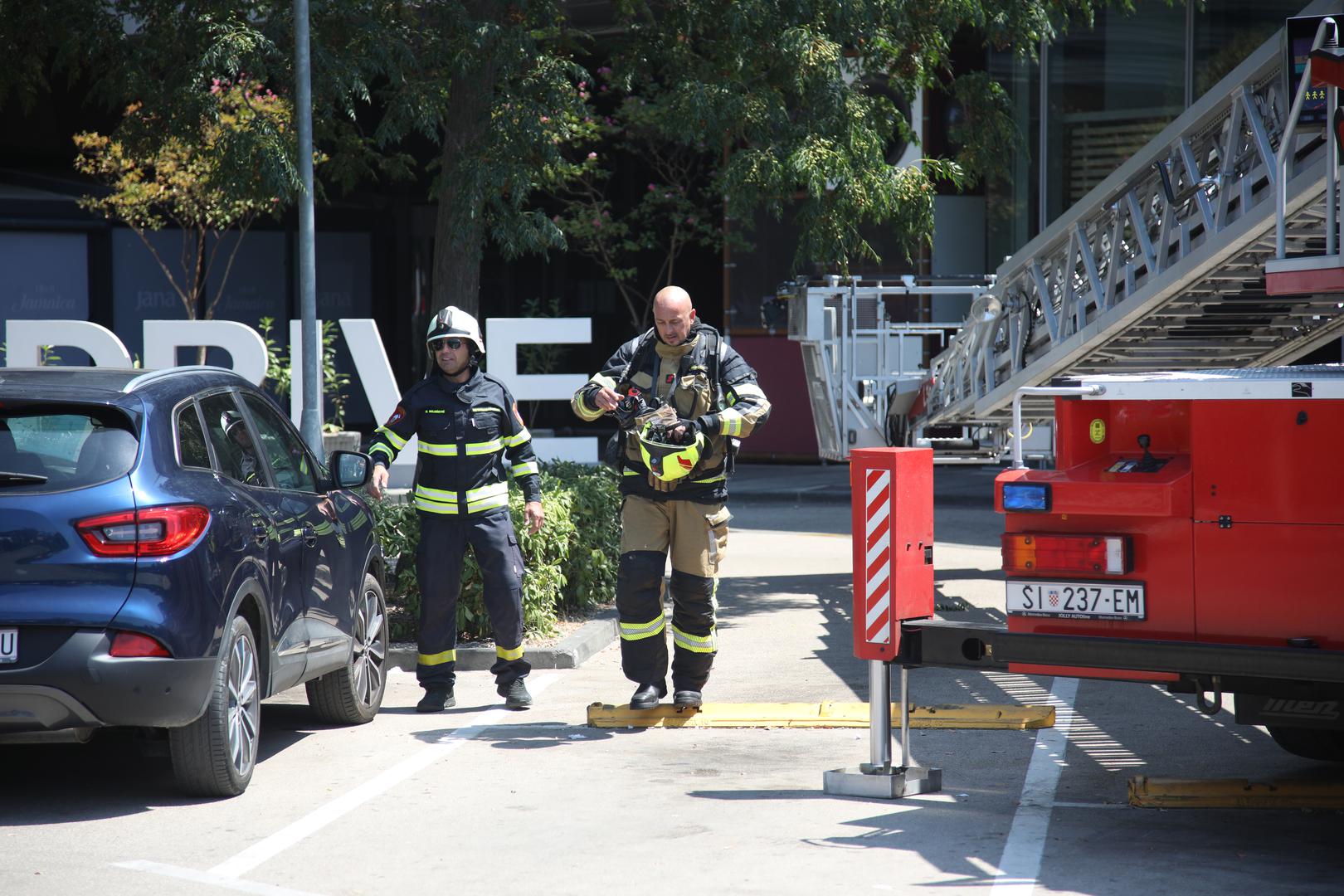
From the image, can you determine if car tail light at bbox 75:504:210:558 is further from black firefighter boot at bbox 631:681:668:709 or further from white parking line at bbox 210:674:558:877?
black firefighter boot at bbox 631:681:668:709

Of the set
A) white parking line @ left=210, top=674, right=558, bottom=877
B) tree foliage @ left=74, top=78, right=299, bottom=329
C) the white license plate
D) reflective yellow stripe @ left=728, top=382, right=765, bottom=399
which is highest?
tree foliage @ left=74, top=78, right=299, bottom=329

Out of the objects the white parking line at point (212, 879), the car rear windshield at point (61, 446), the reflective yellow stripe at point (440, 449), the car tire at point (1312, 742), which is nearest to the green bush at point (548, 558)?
the reflective yellow stripe at point (440, 449)

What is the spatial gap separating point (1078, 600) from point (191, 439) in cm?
331

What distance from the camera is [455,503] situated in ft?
25.6

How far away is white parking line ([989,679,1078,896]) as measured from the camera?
5000 millimetres

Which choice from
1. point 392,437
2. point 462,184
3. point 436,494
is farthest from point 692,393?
point 462,184

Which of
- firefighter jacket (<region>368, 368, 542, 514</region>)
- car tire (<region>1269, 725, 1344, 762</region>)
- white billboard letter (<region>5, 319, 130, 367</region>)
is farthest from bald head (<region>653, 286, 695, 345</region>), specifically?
white billboard letter (<region>5, 319, 130, 367</region>)

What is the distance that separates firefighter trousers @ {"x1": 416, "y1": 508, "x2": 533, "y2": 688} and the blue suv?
51.6 inches

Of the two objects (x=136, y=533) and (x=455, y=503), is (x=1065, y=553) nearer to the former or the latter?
(x=136, y=533)

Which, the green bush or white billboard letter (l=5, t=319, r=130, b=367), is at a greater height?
white billboard letter (l=5, t=319, r=130, b=367)

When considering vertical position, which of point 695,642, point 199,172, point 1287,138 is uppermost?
point 199,172

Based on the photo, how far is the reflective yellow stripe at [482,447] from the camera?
7.79 meters

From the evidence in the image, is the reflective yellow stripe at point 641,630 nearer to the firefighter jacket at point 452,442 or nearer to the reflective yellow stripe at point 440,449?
the firefighter jacket at point 452,442

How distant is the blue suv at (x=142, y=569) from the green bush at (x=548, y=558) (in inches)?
99.2
